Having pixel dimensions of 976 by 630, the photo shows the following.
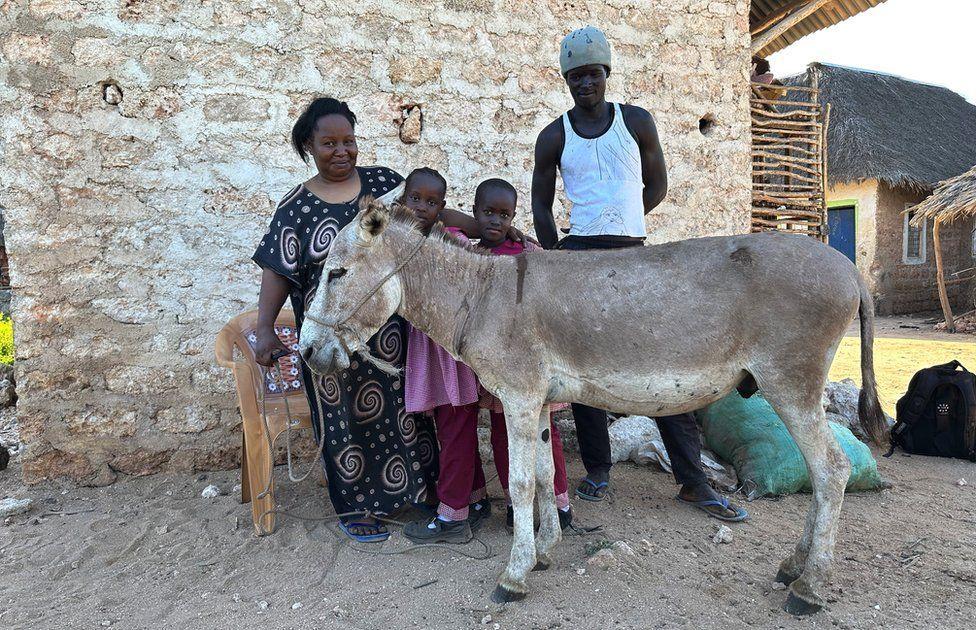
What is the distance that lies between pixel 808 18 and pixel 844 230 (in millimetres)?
9283

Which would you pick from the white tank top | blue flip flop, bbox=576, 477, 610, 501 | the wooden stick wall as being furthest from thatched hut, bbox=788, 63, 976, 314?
the white tank top

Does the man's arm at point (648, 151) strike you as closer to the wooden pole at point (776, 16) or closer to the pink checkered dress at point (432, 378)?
the pink checkered dress at point (432, 378)

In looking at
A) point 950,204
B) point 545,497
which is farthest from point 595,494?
point 950,204

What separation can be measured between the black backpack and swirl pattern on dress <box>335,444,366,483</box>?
3.63 metres

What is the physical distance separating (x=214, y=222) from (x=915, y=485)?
181 inches

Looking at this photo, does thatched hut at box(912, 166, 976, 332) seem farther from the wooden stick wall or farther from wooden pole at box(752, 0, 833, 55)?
wooden pole at box(752, 0, 833, 55)

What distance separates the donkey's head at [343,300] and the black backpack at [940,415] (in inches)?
154

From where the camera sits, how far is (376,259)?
2494mm

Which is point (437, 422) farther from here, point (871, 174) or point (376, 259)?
point (871, 174)

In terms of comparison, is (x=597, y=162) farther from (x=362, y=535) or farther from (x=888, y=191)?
(x=888, y=191)

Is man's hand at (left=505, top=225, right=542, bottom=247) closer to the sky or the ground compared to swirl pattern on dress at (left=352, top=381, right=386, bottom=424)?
closer to the sky

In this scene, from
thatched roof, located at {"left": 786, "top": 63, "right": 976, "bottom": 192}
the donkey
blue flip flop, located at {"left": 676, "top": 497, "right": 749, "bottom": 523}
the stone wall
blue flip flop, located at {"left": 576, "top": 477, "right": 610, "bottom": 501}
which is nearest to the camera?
the donkey

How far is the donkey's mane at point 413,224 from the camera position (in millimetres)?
2389

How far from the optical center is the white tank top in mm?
3031
